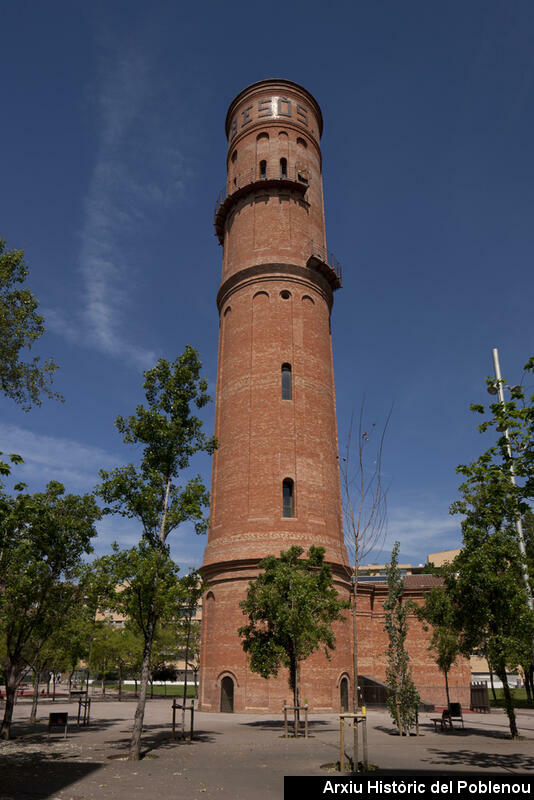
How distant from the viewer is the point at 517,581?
60.8 feet

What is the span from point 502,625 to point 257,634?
25.4ft

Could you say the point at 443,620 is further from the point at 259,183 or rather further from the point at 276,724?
the point at 259,183

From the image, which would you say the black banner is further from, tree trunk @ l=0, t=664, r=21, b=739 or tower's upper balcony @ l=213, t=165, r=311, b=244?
tower's upper balcony @ l=213, t=165, r=311, b=244

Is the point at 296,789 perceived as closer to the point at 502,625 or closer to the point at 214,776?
the point at 214,776

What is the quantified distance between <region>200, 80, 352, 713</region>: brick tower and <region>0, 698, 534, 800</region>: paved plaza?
4.61 m

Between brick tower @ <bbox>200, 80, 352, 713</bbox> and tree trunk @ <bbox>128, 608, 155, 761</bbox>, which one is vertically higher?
brick tower @ <bbox>200, 80, 352, 713</bbox>

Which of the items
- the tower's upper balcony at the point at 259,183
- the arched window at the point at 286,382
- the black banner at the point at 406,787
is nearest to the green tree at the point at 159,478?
the black banner at the point at 406,787

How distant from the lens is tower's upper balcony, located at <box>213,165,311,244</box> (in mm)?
33938

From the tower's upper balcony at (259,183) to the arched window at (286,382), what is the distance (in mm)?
11382

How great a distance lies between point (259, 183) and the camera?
3394cm

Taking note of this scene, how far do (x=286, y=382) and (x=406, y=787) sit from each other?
845 inches

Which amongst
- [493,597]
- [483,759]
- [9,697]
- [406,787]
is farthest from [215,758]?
[493,597]

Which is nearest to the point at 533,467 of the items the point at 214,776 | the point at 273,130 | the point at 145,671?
the point at 214,776

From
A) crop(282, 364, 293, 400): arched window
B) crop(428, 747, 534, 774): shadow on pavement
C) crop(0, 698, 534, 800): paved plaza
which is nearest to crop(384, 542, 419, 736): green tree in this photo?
crop(0, 698, 534, 800): paved plaza
